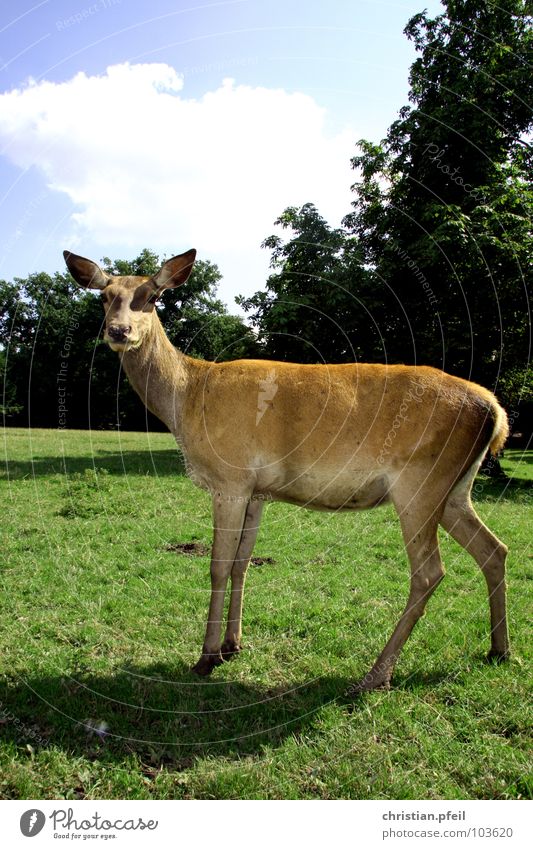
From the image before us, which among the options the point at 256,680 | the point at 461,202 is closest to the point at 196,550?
the point at 256,680

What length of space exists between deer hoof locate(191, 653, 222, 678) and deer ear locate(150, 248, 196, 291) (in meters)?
3.68

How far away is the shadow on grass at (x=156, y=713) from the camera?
14.1ft

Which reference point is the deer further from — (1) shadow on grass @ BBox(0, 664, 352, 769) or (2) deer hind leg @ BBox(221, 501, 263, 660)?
(1) shadow on grass @ BBox(0, 664, 352, 769)

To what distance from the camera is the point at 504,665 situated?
5520 mm

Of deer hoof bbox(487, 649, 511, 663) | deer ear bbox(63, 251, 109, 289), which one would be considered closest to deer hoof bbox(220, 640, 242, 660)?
deer hoof bbox(487, 649, 511, 663)

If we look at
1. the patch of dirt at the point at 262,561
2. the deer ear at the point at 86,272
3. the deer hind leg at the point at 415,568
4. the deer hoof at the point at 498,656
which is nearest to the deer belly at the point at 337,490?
the deer hind leg at the point at 415,568

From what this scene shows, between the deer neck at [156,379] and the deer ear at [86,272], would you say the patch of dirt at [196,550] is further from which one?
the deer ear at [86,272]

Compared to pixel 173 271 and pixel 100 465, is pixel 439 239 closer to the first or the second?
pixel 173 271

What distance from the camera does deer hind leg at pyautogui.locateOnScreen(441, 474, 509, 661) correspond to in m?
5.66

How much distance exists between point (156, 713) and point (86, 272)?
430cm

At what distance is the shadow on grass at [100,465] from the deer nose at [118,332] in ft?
37.1

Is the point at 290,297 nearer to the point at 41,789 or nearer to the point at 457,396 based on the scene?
the point at 457,396

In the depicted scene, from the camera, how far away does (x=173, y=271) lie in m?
5.66

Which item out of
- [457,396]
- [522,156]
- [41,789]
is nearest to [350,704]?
[41,789]
